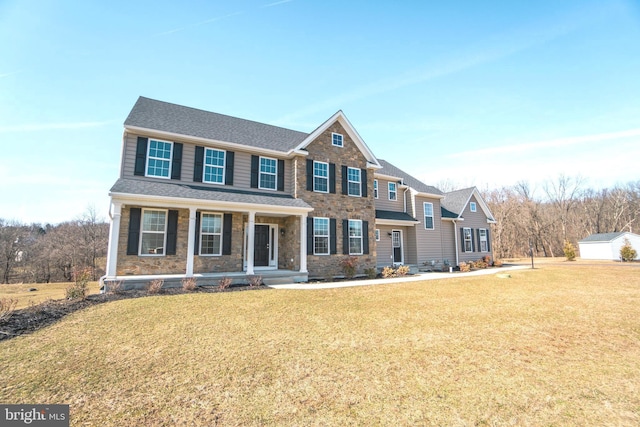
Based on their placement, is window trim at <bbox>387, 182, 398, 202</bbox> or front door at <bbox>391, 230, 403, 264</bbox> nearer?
front door at <bbox>391, 230, 403, 264</bbox>

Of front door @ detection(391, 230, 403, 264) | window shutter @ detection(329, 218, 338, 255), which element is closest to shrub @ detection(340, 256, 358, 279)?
window shutter @ detection(329, 218, 338, 255)

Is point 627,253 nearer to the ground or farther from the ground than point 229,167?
nearer to the ground

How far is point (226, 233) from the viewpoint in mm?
12828

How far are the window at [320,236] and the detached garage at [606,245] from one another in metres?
33.1

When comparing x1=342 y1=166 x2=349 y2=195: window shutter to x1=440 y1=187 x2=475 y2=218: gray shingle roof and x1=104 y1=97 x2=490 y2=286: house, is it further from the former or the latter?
x1=440 y1=187 x2=475 y2=218: gray shingle roof

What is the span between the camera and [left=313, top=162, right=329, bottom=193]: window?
15039 mm

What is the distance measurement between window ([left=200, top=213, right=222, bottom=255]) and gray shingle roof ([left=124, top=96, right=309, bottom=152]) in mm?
3771

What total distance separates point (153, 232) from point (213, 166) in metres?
4.02

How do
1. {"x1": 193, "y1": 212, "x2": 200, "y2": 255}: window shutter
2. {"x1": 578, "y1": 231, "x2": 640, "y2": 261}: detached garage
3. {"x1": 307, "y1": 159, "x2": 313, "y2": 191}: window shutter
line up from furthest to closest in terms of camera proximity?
1. {"x1": 578, "y1": 231, "x2": 640, "y2": 261}: detached garage
2. {"x1": 307, "y1": 159, "x2": 313, "y2": 191}: window shutter
3. {"x1": 193, "y1": 212, "x2": 200, "y2": 255}: window shutter

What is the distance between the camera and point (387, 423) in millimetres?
2789

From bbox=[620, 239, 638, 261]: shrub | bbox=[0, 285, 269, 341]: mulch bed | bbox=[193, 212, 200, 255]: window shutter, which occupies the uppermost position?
bbox=[193, 212, 200, 255]: window shutter

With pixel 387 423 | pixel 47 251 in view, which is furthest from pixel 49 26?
pixel 47 251

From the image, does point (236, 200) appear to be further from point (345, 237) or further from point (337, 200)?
point (345, 237)

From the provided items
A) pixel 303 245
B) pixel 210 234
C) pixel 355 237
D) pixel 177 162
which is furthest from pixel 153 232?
pixel 355 237
